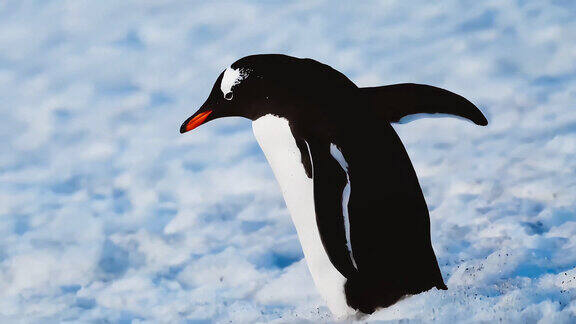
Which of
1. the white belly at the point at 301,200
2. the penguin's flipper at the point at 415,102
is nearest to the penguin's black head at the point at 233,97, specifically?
the white belly at the point at 301,200

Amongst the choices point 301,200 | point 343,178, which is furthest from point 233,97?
point 343,178

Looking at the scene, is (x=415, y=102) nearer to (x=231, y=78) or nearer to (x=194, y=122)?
(x=231, y=78)

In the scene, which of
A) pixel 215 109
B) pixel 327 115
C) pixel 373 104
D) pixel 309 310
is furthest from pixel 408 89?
pixel 309 310

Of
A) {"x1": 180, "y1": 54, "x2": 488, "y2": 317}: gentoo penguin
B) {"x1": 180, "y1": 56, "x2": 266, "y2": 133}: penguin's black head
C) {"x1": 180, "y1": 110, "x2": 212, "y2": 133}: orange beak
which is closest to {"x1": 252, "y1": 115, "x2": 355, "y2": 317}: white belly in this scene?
{"x1": 180, "y1": 54, "x2": 488, "y2": 317}: gentoo penguin

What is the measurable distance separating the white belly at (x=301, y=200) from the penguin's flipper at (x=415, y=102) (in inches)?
15.0

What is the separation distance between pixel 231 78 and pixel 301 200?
1.93 ft

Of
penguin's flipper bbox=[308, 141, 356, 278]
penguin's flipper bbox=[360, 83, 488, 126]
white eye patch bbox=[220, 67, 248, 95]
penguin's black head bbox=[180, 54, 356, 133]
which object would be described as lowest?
penguin's flipper bbox=[308, 141, 356, 278]

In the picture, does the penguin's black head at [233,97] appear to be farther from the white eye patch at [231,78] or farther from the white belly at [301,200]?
the white belly at [301,200]

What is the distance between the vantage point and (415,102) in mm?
3594

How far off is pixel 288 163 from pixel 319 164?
8.8 inches

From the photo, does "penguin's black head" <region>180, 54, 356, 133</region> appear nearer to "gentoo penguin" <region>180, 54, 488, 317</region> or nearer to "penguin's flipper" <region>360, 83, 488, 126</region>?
"gentoo penguin" <region>180, 54, 488, 317</region>

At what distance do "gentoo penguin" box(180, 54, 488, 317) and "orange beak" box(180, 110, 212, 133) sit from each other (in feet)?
0.75

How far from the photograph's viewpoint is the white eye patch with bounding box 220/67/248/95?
3555mm

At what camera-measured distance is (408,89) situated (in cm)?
362
